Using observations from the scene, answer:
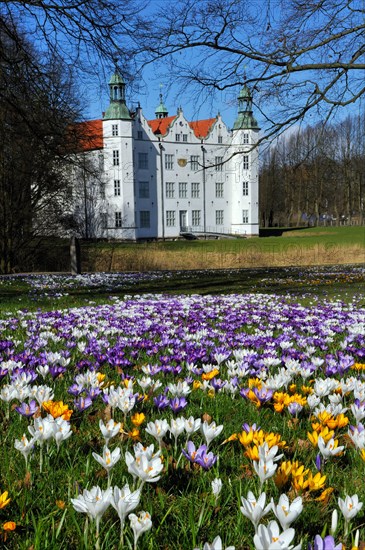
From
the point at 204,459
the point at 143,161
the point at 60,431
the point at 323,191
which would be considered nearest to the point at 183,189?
the point at 143,161

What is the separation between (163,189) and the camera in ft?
225

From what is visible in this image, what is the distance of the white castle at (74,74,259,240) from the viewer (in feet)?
211

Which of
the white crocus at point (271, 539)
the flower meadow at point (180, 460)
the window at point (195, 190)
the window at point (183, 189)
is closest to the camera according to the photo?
the white crocus at point (271, 539)

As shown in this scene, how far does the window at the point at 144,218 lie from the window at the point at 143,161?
580cm

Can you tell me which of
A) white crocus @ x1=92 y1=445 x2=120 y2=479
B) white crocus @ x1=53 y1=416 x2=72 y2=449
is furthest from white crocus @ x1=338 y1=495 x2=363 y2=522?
white crocus @ x1=53 y1=416 x2=72 y2=449

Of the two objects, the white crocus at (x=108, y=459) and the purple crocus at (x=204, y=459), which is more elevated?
the white crocus at (x=108, y=459)

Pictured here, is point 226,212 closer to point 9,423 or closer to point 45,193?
point 45,193

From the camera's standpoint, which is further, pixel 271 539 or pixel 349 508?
pixel 349 508

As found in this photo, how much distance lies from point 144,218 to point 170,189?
229 inches

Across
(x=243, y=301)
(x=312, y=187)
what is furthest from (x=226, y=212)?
(x=243, y=301)

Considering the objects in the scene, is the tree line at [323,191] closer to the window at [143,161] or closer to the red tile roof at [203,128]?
the red tile roof at [203,128]

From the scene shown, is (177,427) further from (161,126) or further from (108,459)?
(161,126)

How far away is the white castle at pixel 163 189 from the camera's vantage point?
2534 inches

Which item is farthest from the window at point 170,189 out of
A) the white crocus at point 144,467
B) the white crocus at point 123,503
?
the white crocus at point 123,503
